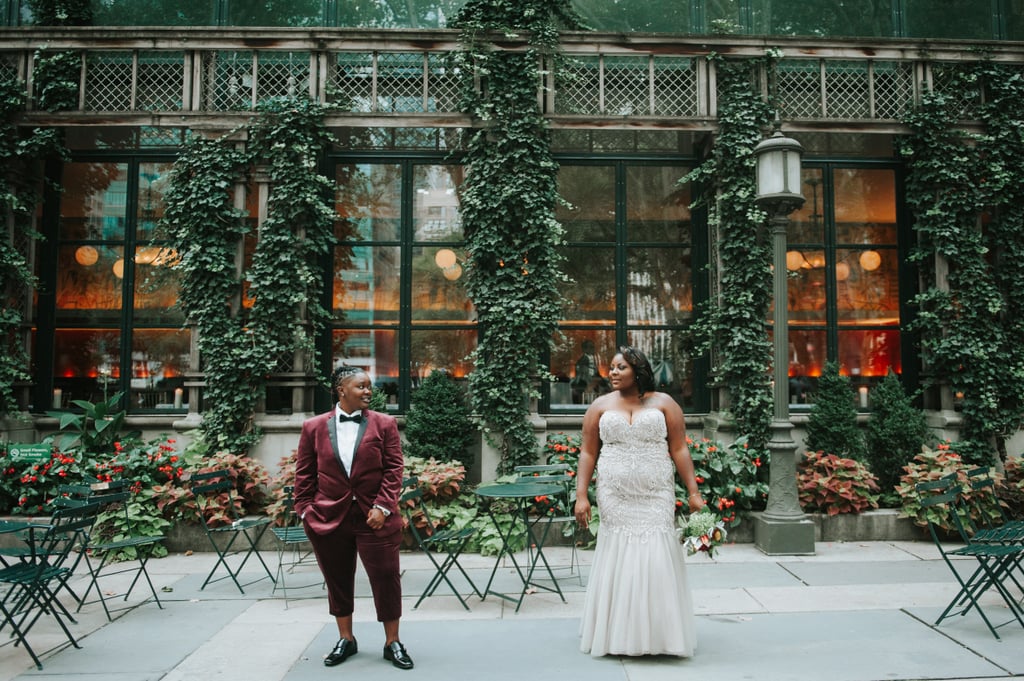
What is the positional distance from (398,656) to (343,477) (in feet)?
3.79

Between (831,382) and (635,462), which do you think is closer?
(635,462)

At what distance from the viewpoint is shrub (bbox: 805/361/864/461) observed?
8578 mm

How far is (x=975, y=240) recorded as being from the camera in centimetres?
914

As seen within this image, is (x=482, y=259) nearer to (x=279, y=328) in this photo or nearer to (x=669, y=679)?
(x=279, y=328)

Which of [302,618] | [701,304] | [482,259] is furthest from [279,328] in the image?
[701,304]

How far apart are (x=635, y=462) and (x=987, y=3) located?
10.2 metres

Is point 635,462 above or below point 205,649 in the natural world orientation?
above

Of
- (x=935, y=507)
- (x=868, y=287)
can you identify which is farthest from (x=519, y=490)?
(x=868, y=287)

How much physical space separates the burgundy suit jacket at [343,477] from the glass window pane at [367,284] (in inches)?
207

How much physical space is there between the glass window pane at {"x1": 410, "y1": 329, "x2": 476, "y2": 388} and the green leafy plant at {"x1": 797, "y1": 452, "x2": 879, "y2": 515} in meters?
4.45

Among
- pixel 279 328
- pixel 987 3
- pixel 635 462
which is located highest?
pixel 987 3

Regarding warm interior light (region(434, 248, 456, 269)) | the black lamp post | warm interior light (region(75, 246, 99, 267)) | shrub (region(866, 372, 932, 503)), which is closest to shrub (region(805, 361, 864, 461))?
shrub (region(866, 372, 932, 503))

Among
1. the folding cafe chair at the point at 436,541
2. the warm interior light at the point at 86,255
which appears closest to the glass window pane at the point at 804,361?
the folding cafe chair at the point at 436,541

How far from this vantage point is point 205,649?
4840 mm
